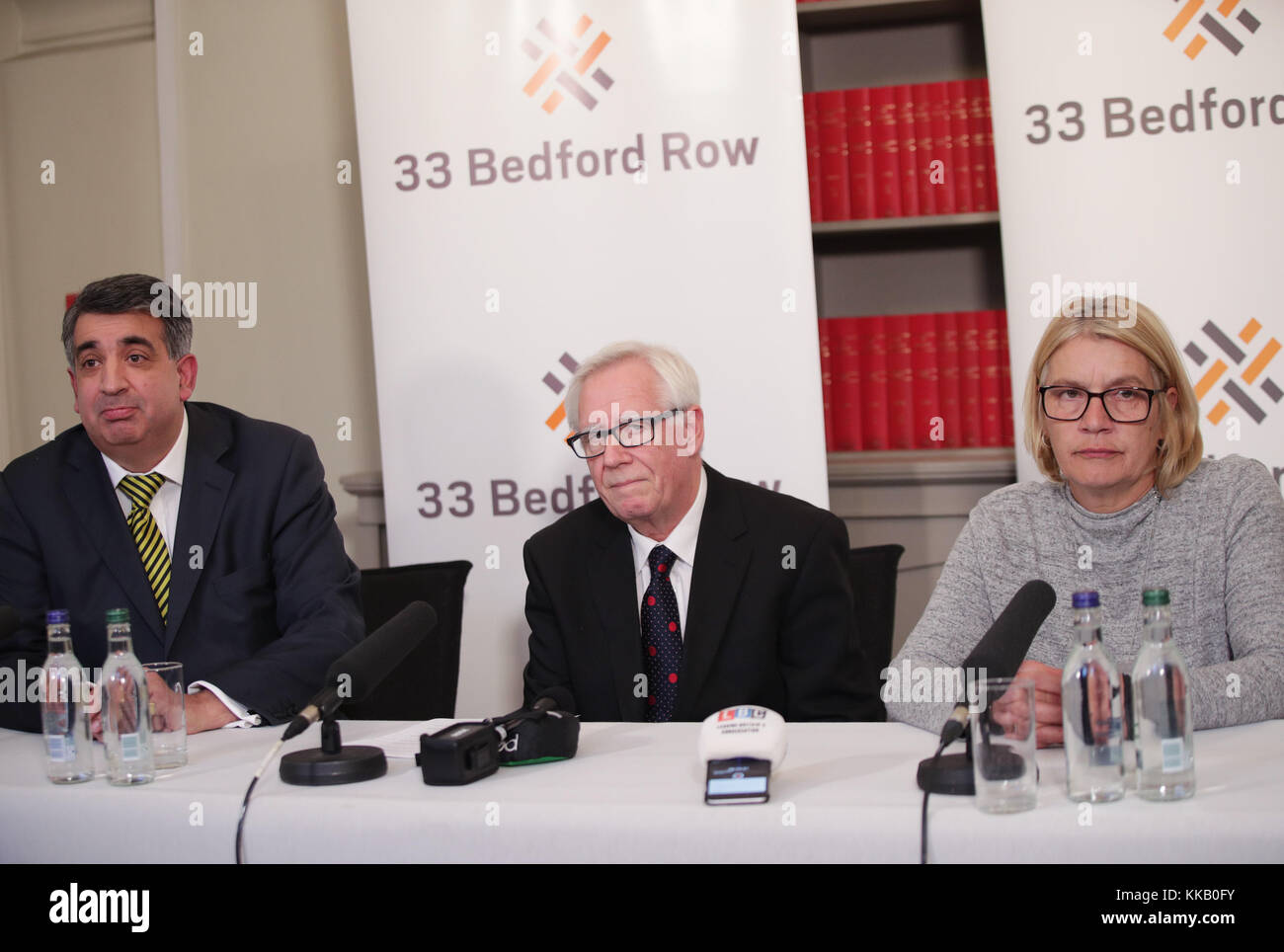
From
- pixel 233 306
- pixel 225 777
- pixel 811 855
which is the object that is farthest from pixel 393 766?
pixel 233 306

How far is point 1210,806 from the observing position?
4.25 ft

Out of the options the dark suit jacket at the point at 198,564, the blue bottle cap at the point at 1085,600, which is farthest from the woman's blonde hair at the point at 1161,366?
the dark suit jacket at the point at 198,564

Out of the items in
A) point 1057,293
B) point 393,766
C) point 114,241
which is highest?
point 114,241

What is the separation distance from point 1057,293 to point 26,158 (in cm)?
319

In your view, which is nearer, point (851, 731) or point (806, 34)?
point (851, 731)

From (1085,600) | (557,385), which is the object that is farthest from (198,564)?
(1085,600)

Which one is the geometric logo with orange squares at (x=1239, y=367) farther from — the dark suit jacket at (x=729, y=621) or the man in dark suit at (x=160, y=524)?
the man in dark suit at (x=160, y=524)

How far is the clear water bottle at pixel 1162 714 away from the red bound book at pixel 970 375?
6.72 ft

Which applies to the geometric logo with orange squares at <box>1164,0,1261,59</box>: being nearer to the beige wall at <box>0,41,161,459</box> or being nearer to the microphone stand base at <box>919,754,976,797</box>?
the microphone stand base at <box>919,754,976,797</box>

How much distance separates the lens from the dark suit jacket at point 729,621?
2188 millimetres

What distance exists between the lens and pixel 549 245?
322 cm

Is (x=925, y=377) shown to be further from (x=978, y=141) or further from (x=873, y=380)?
(x=978, y=141)

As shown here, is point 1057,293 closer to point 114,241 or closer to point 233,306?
point 233,306
